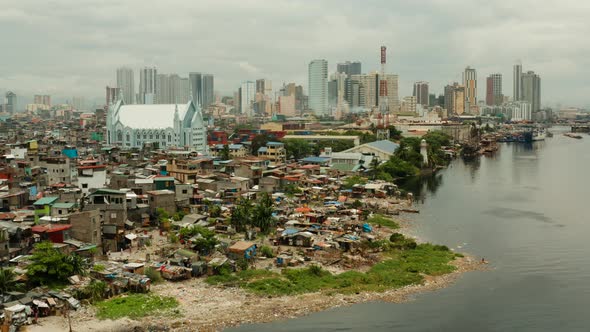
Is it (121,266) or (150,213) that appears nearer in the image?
(121,266)

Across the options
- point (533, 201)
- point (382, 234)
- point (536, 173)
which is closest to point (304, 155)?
point (536, 173)

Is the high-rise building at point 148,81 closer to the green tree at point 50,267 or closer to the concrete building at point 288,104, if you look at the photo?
the concrete building at point 288,104

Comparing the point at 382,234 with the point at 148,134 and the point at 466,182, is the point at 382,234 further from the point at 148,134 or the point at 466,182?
the point at 148,134

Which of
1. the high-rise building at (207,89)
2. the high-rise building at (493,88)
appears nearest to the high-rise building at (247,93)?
the high-rise building at (207,89)

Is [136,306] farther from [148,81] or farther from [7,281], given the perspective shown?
[148,81]

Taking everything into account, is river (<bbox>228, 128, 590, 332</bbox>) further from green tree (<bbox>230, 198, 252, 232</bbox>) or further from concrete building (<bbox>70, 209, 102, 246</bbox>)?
green tree (<bbox>230, 198, 252, 232</bbox>)

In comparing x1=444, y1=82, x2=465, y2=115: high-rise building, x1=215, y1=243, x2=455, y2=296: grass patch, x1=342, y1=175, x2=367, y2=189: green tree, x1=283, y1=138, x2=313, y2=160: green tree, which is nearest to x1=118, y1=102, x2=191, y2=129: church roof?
x1=283, y1=138, x2=313, y2=160: green tree
